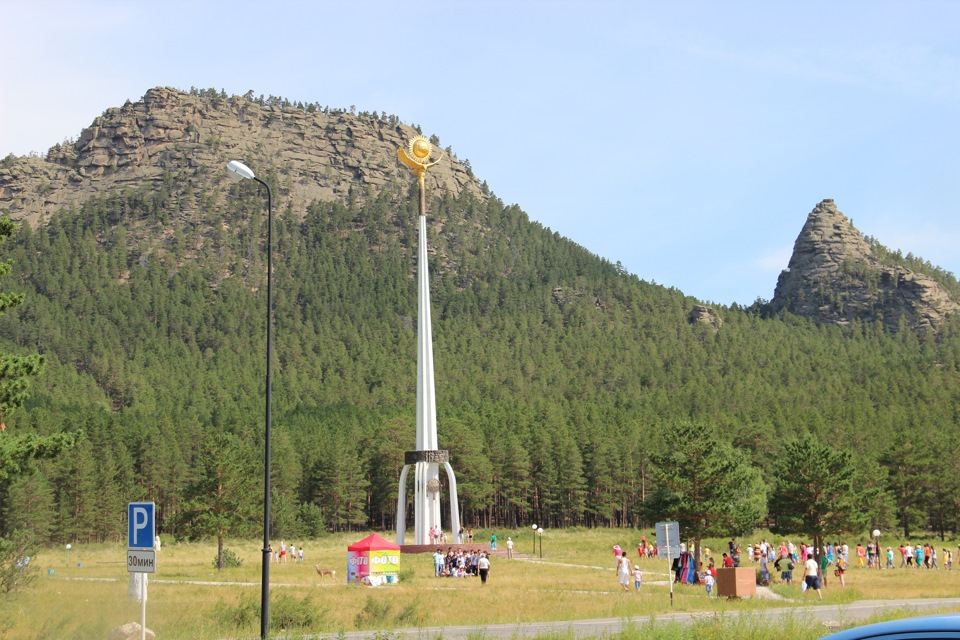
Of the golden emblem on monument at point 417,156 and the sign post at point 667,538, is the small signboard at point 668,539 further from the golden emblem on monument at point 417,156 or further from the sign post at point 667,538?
the golden emblem on monument at point 417,156

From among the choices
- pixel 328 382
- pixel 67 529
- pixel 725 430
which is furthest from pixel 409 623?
pixel 328 382

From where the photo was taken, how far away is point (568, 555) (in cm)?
6806

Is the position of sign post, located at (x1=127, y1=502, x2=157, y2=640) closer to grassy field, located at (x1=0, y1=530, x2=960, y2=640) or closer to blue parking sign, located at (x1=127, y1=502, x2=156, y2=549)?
blue parking sign, located at (x1=127, y1=502, x2=156, y2=549)

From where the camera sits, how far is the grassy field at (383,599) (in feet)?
57.9

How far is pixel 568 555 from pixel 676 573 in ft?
94.2

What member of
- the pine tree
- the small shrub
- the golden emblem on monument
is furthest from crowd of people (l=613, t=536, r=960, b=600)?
the golden emblem on monument

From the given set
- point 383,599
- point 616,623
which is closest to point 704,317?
point 383,599

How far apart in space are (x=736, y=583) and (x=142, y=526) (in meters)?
22.6

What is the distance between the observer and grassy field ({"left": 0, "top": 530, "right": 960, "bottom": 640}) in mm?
17656

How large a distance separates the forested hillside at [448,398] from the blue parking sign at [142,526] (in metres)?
34.0

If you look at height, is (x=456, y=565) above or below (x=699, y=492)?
below

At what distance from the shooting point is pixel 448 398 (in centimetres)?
13275

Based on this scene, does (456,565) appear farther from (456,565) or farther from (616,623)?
(616,623)

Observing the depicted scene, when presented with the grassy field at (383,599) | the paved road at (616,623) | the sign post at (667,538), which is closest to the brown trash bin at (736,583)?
the grassy field at (383,599)
